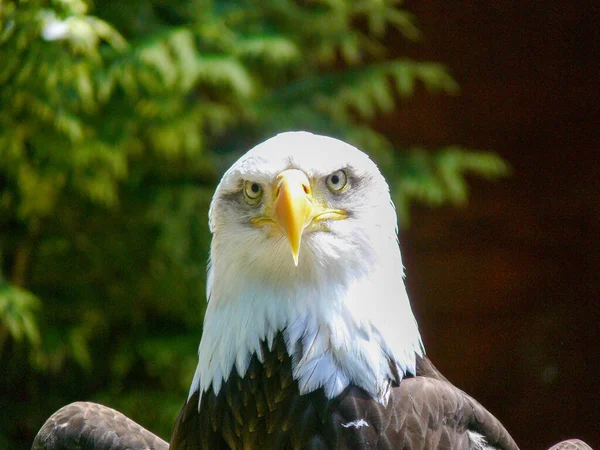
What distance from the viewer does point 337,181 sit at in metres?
1.93

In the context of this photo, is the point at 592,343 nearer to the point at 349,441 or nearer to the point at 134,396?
the point at 134,396

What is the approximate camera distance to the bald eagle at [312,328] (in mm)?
1789

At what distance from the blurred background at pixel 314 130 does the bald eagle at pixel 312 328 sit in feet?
6.14

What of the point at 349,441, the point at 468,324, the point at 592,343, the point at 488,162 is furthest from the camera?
the point at 468,324

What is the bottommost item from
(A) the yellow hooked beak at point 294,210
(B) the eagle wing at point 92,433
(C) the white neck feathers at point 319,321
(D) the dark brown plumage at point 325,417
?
(B) the eagle wing at point 92,433

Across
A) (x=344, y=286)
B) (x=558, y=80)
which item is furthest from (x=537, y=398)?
(x=344, y=286)

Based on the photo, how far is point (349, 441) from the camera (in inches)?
68.9

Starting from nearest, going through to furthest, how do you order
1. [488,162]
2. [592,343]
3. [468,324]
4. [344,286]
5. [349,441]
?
1. [349,441]
2. [344,286]
3. [592,343]
4. [488,162]
5. [468,324]

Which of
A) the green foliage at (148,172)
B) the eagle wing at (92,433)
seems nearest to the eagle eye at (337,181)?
the eagle wing at (92,433)

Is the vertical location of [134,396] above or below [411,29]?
below

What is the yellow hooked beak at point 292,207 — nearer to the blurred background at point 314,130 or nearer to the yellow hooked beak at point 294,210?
the yellow hooked beak at point 294,210

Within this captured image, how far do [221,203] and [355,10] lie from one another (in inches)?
122

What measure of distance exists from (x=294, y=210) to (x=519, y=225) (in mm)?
3325

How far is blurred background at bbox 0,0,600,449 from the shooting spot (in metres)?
4.07
